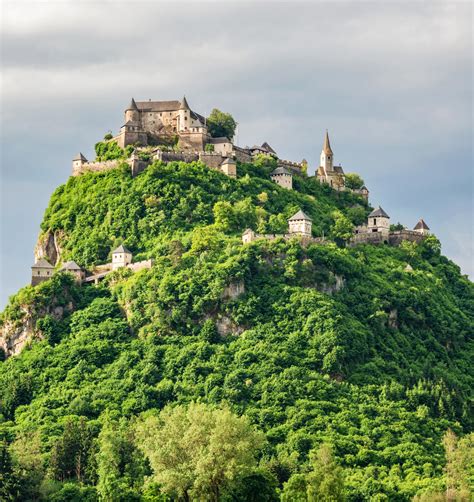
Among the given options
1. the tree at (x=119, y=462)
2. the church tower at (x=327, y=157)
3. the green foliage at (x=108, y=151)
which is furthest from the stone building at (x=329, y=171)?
the tree at (x=119, y=462)

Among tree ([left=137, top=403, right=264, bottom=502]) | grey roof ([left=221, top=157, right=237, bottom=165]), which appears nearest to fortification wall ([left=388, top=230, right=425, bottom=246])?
grey roof ([left=221, top=157, right=237, bottom=165])

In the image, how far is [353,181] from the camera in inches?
7392

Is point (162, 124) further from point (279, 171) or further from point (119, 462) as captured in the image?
point (119, 462)

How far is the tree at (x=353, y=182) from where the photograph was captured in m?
188

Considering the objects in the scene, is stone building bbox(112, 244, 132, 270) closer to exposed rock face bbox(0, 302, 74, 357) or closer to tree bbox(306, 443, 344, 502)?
exposed rock face bbox(0, 302, 74, 357)

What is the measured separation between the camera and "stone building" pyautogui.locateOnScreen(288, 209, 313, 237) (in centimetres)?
15925

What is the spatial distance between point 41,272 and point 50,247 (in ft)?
34.4

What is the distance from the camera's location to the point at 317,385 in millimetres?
139125

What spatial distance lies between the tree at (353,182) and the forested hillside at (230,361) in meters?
15.4

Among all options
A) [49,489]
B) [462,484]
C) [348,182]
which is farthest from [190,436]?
[348,182]

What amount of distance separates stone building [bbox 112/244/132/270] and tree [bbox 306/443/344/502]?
4483cm

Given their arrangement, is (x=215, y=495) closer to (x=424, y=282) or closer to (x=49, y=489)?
(x=49, y=489)

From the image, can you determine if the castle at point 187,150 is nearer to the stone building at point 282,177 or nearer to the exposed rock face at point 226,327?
the stone building at point 282,177

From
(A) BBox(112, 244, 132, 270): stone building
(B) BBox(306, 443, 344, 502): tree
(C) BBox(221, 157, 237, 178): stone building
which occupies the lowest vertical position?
(B) BBox(306, 443, 344, 502): tree
